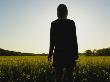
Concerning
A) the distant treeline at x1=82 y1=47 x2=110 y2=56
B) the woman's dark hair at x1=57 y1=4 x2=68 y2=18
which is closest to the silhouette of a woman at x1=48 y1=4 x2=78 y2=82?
the woman's dark hair at x1=57 y1=4 x2=68 y2=18

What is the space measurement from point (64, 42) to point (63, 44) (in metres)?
0.05

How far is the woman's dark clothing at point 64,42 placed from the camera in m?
7.59

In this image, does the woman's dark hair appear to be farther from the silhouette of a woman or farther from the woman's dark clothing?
the woman's dark clothing

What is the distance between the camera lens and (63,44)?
7.61m

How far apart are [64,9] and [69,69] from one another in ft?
4.59

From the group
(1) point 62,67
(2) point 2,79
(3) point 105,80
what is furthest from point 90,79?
(1) point 62,67

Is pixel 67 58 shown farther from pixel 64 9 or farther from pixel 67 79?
pixel 64 9

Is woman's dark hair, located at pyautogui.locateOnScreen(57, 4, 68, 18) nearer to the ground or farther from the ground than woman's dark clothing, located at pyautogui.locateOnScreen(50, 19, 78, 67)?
farther from the ground

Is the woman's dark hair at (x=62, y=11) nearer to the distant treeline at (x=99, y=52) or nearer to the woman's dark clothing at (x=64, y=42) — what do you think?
the woman's dark clothing at (x=64, y=42)

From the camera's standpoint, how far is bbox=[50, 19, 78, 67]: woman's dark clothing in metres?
7.59

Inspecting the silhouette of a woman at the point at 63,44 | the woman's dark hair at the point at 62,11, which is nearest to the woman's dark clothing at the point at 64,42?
the silhouette of a woman at the point at 63,44

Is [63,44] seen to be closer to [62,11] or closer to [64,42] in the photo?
[64,42]

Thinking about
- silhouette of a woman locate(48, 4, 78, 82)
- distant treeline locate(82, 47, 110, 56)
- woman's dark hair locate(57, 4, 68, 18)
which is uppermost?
distant treeline locate(82, 47, 110, 56)

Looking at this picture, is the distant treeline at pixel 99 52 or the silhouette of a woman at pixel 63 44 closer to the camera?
the silhouette of a woman at pixel 63 44
